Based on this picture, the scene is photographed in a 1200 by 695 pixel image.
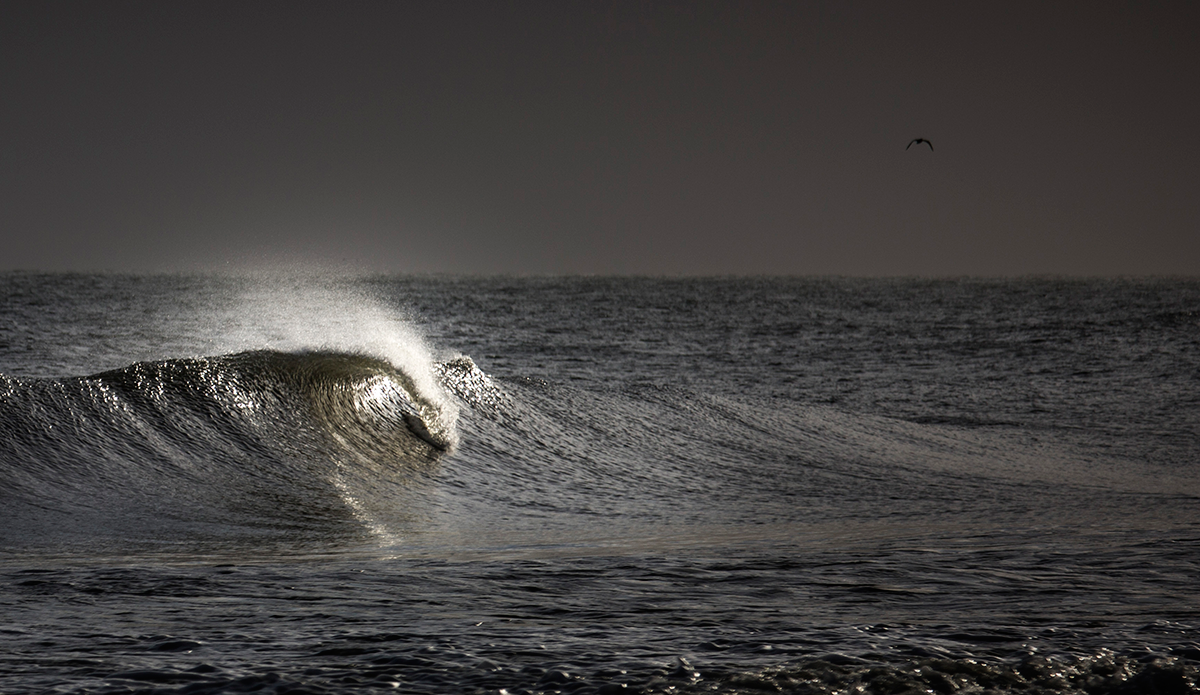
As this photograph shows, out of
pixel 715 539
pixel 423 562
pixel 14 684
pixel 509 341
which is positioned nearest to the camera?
pixel 14 684

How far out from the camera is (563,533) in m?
5.54

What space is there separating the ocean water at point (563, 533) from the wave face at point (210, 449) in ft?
0.11

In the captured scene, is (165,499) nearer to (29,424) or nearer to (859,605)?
(29,424)

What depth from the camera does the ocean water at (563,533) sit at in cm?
265

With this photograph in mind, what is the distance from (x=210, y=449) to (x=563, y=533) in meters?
3.13

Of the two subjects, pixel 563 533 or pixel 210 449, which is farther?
pixel 210 449

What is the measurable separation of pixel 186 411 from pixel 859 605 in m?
5.95

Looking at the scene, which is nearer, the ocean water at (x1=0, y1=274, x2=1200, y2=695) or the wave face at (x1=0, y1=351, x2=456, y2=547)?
the ocean water at (x1=0, y1=274, x2=1200, y2=695)

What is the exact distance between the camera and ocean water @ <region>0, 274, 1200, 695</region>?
2.65m

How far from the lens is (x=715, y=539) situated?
17.1ft

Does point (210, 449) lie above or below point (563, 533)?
above

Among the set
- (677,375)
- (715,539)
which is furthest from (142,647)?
(677,375)

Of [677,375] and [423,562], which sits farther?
[677,375]

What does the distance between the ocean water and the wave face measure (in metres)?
0.03
